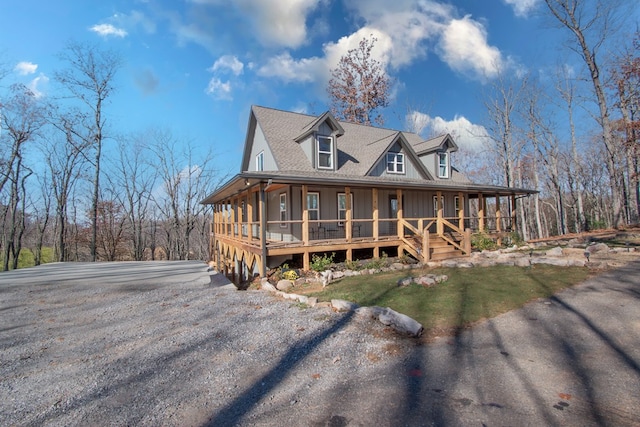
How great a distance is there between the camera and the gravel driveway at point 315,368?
2.98 meters

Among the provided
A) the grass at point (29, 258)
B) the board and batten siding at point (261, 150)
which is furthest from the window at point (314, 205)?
the grass at point (29, 258)

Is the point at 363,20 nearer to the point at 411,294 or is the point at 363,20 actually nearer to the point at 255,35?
the point at 255,35

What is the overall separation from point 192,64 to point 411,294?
18.2 meters

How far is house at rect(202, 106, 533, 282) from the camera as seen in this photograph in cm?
1183

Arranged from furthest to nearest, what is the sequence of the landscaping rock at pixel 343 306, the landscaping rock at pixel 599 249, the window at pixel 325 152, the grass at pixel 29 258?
the grass at pixel 29 258 → the window at pixel 325 152 → the landscaping rock at pixel 599 249 → the landscaping rock at pixel 343 306

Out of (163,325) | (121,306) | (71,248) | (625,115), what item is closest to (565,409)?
(163,325)

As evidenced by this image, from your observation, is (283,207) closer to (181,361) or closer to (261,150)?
(261,150)

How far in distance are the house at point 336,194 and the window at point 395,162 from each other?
2.1 inches

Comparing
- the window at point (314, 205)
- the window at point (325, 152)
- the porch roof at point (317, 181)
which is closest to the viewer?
the porch roof at point (317, 181)

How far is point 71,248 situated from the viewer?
1110 inches

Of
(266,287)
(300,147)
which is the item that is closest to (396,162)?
(300,147)

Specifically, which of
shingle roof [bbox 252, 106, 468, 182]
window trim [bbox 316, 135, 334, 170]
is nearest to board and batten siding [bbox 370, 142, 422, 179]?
shingle roof [bbox 252, 106, 468, 182]

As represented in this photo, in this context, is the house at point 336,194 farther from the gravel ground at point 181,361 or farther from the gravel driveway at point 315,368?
the gravel driveway at point 315,368

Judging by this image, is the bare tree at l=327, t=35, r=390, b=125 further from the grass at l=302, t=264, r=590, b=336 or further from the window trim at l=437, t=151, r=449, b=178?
the grass at l=302, t=264, r=590, b=336
